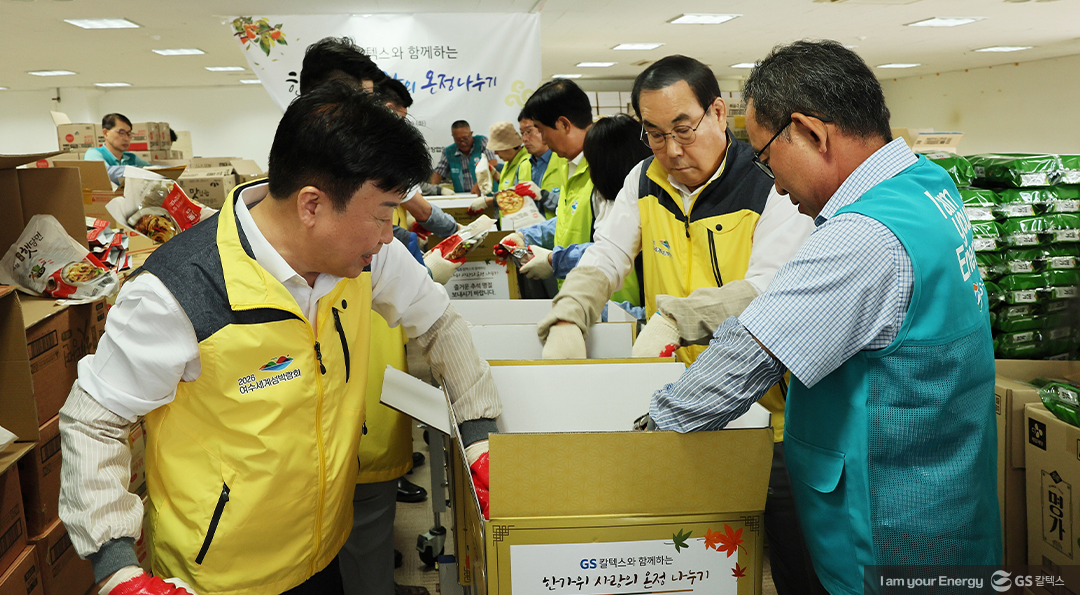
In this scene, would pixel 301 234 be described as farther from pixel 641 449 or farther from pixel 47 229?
pixel 47 229

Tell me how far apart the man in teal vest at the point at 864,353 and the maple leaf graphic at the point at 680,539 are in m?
0.17

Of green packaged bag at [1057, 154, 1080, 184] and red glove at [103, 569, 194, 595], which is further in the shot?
green packaged bag at [1057, 154, 1080, 184]

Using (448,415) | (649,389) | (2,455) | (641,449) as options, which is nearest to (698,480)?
(641,449)

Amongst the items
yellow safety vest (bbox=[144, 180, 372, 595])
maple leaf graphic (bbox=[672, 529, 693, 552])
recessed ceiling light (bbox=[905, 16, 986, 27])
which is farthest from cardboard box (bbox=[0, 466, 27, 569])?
recessed ceiling light (bbox=[905, 16, 986, 27])

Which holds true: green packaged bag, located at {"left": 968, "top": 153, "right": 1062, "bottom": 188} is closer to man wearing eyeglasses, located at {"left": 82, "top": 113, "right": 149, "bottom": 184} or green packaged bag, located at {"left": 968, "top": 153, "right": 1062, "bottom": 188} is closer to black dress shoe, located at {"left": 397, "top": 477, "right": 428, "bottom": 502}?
black dress shoe, located at {"left": 397, "top": 477, "right": 428, "bottom": 502}

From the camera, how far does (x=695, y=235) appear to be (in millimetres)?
1771

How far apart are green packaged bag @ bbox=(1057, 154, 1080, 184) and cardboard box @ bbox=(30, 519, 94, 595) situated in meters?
3.24

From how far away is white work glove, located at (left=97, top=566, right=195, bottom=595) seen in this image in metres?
0.93

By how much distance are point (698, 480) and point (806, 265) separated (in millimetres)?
350

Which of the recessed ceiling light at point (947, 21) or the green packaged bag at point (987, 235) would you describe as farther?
the recessed ceiling light at point (947, 21)

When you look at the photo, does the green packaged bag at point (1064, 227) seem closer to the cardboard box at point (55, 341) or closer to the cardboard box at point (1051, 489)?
the cardboard box at point (1051, 489)

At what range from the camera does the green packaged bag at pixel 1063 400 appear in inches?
61.7

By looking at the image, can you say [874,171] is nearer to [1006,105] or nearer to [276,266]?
[276,266]

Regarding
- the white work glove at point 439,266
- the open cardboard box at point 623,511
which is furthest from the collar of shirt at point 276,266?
the white work glove at point 439,266
